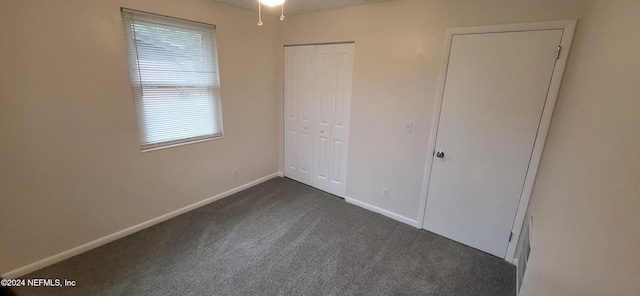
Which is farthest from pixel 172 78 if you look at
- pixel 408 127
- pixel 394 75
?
pixel 408 127

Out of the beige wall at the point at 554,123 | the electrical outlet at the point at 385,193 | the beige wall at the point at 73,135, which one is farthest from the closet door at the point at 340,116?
the beige wall at the point at 73,135

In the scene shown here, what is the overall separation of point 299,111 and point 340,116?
2.20 feet

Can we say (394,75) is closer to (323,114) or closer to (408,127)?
(408,127)

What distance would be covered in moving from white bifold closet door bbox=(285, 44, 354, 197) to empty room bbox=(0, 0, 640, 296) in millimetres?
42

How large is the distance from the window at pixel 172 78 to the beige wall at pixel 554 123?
3.76 ft

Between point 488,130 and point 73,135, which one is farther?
point 488,130

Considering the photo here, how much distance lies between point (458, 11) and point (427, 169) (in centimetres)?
143

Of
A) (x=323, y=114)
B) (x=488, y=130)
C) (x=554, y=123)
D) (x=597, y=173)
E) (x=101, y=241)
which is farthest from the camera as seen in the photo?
(x=323, y=114)

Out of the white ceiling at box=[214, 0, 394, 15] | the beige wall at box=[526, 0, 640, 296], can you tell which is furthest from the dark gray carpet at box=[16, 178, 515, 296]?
the white ceiling at box=[214, 0, 394, 15]

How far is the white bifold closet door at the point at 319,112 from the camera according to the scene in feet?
9.86

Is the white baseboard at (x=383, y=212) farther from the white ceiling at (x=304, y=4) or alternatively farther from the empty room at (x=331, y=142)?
the white ceiling at (x=304, y=4)

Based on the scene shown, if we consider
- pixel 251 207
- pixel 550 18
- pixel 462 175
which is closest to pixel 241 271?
pixel 251 207

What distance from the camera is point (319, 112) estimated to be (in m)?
3.29

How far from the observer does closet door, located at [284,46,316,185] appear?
326cm
